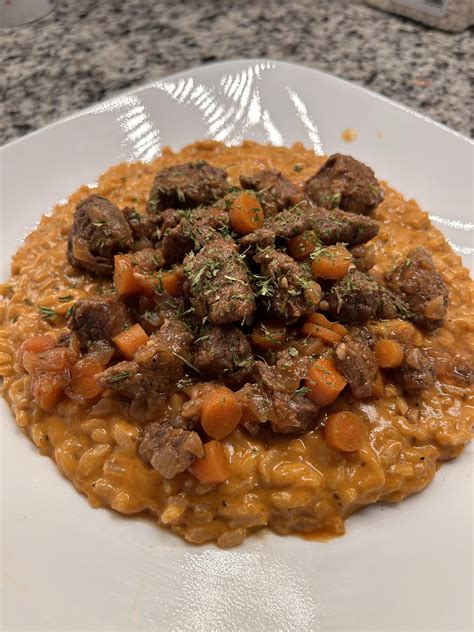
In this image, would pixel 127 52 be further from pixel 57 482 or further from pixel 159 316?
pixel 57 482

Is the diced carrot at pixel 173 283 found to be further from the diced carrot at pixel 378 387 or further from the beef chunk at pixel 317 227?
the diced carrot at pixel 378 387

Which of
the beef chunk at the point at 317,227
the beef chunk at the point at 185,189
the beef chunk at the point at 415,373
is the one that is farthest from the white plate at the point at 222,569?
the beef chunk at the point at 185,189

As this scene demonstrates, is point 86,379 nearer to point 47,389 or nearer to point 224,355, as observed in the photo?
point 47,389

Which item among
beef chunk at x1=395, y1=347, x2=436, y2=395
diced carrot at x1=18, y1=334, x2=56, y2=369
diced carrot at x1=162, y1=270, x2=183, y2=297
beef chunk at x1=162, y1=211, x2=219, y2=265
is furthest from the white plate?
beef chunk at x1=162, y1=211, x2=219, y2=265

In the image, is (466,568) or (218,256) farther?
(218,256)

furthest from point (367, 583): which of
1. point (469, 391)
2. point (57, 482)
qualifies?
point (57, 482)
